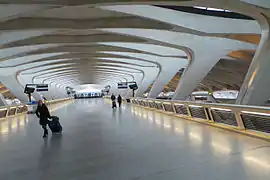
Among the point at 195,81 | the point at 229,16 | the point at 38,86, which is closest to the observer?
the point at 229,16

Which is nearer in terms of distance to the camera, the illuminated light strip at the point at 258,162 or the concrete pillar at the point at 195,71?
the illuminated light strip at the point at 258,162

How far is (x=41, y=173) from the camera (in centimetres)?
481

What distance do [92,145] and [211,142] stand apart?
2.96 m

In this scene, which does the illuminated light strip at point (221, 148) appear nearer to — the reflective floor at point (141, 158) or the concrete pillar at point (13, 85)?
the reflective floor at point (141, 158)

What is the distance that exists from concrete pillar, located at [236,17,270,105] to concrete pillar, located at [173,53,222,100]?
10.2 metres

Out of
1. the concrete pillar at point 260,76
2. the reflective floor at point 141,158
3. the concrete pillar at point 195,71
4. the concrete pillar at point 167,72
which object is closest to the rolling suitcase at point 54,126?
the reflective floor at point 141,158

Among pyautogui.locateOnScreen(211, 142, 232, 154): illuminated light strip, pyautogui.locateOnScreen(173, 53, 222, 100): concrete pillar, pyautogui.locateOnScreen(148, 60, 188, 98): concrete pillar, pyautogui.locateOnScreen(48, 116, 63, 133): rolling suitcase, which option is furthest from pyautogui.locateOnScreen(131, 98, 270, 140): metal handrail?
pyautogui.locateOnScreen(148, 60, 188, 98): concrete pillar

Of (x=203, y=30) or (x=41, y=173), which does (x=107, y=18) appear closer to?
(x=203, y=30)

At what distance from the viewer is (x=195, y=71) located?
26.9 metres

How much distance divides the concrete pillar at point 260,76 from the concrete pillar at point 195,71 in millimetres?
10206

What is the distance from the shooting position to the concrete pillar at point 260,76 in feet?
Result: 42.5

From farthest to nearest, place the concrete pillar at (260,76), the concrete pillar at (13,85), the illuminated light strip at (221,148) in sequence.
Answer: the concrete pillar at (13,85) → the concrete pillar at (260,76) → the illuminated light strip at (221,148)

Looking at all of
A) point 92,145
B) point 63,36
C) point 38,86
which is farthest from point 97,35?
point 38,86

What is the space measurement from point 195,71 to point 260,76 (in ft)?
44.7
